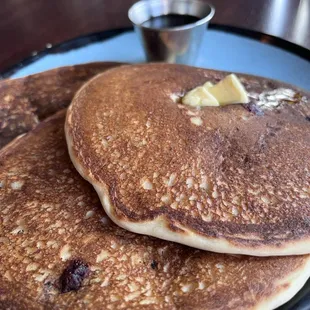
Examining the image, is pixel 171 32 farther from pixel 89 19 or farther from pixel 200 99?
pixel 89 19

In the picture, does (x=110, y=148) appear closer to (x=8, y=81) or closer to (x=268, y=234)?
(x=268, y=234)

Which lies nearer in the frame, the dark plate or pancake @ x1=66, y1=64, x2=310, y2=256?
pancake @ x1=66, y1=64, x2=310, y2=256

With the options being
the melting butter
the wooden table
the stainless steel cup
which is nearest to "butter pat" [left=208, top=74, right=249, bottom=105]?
the melting butter

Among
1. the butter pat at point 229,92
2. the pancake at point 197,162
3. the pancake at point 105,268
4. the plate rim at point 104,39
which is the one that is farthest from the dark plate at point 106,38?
the pancake at point 105,268

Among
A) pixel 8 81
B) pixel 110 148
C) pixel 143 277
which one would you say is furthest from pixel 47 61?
pixel 143 277

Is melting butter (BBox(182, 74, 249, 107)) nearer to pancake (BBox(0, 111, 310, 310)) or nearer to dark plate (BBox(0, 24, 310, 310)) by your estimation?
pancake (BBox(0, 111, 310, 310))

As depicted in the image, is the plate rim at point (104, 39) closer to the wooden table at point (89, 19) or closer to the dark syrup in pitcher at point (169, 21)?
the dark syrup in pitcher at point (169, 21)

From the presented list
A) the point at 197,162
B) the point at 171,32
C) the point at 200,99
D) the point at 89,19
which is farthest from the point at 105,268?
the point at 89,19
